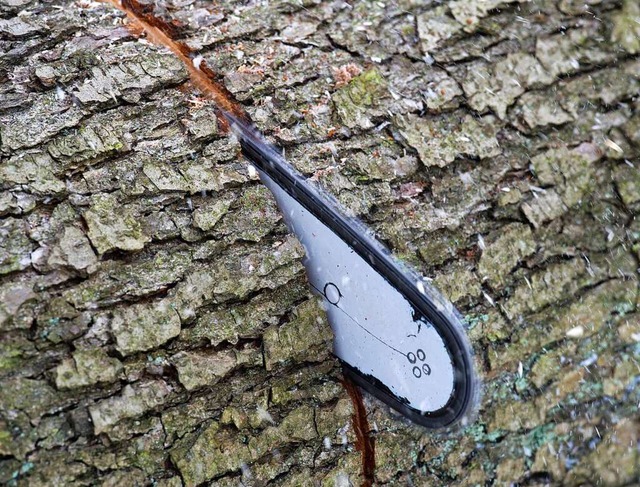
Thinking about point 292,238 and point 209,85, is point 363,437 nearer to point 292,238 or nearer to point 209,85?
point 292,238

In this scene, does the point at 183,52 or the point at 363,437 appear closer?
the point at 363,437

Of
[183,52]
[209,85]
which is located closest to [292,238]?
[209,85]

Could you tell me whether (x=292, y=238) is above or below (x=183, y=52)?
below

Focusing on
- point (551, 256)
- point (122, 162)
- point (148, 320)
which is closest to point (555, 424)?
point (551, 256)

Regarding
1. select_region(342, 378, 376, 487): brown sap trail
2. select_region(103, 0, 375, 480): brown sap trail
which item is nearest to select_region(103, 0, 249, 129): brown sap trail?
select_region(103, 0, 375, 480): brown sap trail

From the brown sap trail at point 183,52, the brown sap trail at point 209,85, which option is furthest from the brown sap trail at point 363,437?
the brown sap trail at point 183,52

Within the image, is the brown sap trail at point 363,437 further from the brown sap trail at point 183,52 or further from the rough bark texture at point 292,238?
the brown sap trail at point 183,52

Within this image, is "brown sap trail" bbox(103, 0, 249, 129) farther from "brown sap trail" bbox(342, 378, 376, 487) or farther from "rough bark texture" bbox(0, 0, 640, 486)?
"brown sap trail" bbox(342, 378, 376, 487)
